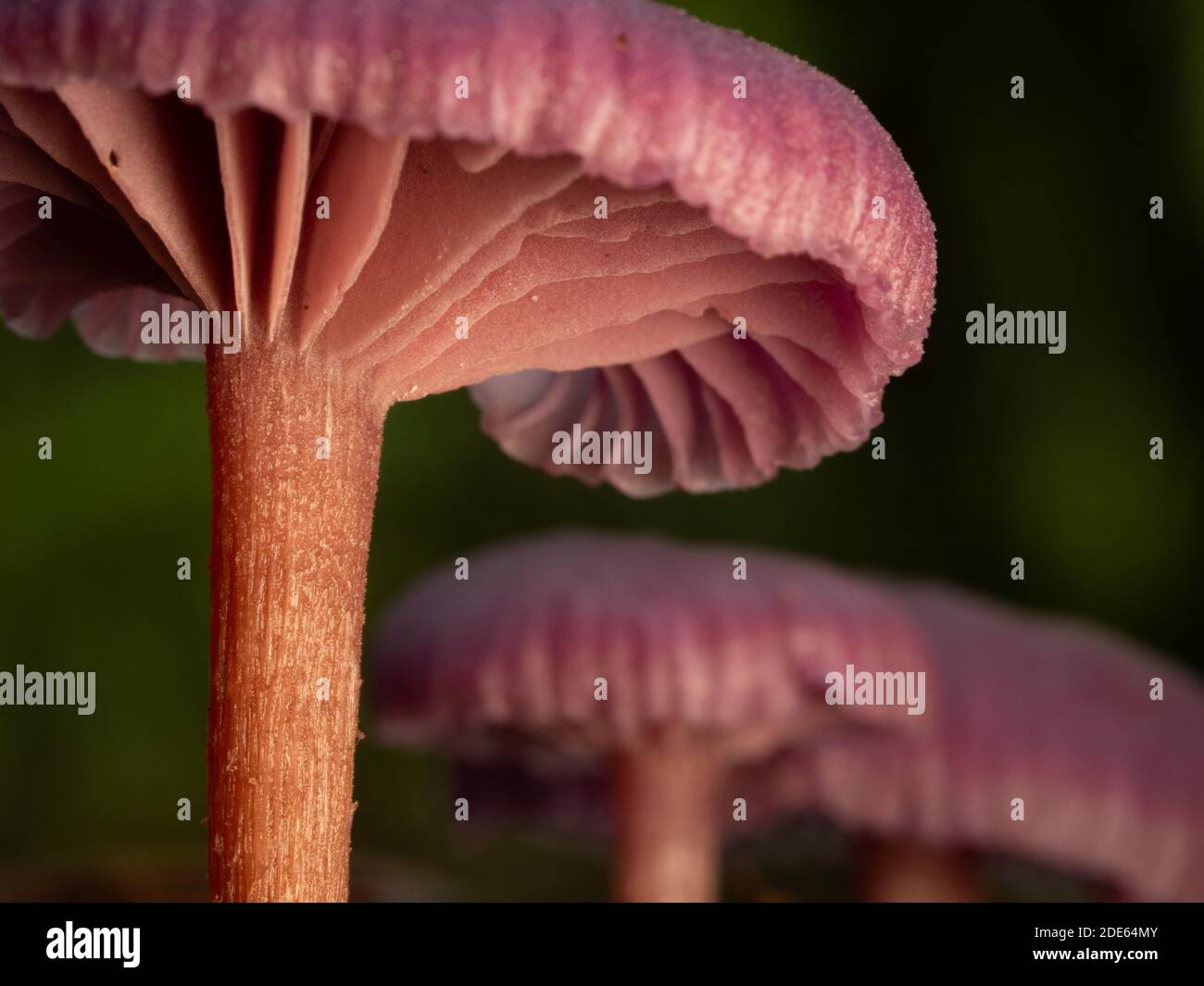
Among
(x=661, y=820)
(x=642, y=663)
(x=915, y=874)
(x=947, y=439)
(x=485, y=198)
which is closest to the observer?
(x=485, y=198)

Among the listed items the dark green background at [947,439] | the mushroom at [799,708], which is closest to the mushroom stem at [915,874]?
the mushroom at [799,708]

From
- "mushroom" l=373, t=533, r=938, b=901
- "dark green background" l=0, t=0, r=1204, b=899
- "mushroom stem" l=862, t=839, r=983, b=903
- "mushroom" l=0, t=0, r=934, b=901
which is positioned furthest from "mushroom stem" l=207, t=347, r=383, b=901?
"dark green background" l=0, t=0, r=1204, b=899

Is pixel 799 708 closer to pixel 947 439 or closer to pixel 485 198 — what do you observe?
pixel 485 198

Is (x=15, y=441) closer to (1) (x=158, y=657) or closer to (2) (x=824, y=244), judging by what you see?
(1) (x=158, y=657)

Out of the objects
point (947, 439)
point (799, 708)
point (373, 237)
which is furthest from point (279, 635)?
point (947, 439)

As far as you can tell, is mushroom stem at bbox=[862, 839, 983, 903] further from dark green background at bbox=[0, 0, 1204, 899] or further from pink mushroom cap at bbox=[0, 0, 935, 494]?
pink mushroom cap at bbox=[0, 0, 935, 494]

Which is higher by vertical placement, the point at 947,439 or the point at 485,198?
the point at 947,439

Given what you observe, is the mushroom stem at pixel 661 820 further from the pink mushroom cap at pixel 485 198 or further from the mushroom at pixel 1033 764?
the pink mushroom cap at pixel 485 198

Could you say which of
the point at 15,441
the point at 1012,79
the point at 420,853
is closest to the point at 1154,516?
the point at 1012,79
